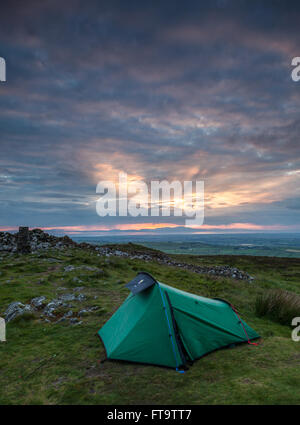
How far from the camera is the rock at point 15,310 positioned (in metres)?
10.5

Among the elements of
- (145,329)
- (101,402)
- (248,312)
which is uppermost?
(145,329)

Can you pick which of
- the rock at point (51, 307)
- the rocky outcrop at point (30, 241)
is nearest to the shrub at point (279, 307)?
the rock at point (51, 307)

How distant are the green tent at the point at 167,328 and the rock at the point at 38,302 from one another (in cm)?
453

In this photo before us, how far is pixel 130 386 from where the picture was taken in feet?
20.0

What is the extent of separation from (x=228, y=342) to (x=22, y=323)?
827 cm

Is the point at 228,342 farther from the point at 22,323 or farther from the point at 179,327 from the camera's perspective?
the point at 22,323

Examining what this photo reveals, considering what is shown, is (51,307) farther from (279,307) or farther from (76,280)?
(279,307)

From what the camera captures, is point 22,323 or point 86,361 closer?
point 86,361

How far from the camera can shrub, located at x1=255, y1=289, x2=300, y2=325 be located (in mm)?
11617

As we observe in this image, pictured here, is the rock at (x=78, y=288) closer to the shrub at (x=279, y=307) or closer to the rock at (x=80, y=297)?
the rock at (x=80, y=297)

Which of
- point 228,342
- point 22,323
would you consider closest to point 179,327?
point 228,342

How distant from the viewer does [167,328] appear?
297 inches

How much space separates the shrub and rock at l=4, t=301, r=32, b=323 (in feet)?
37.1
